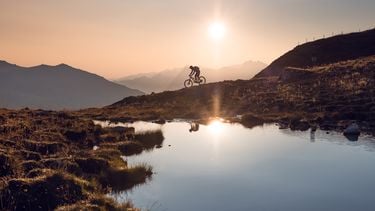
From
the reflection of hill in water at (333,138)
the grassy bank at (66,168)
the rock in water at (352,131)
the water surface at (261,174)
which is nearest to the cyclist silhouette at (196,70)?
the grassy bank at (66,168)

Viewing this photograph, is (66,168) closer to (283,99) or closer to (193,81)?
(283,99)

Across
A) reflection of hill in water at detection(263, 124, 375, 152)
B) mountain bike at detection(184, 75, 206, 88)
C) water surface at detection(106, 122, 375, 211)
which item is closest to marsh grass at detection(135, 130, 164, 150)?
water surface at detection(106, 122, 375, 211)

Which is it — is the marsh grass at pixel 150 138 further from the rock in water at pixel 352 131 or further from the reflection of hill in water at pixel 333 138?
the rock in water at pixel 352 131

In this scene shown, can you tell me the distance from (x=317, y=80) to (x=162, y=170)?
56257 mm

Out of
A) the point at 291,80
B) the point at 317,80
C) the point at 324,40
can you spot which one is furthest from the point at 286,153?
the point at 324,40

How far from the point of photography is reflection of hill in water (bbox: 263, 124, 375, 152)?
34406mm

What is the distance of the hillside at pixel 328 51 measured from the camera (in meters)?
123

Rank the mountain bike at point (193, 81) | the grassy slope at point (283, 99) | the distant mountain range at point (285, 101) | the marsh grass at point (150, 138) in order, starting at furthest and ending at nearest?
1. the mountain bike at point (193, 81)
2. the grassy slope at point (283, 99)
3. the distant mountain range at point (285, 101)
4. the marsh grass at point (150, 138)

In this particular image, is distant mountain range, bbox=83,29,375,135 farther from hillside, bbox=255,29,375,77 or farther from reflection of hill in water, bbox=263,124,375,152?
hillside, bbox=255,29,375,77

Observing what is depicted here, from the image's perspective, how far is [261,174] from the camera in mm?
26266

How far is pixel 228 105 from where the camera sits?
7075cm

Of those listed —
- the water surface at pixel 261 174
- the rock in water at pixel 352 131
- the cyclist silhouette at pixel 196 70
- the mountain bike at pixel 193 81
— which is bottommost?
the water surface at pixel 261 174

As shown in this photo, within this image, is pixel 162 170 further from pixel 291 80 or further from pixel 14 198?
pixel 291 80

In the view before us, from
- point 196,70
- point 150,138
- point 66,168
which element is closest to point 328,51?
point 196,70
